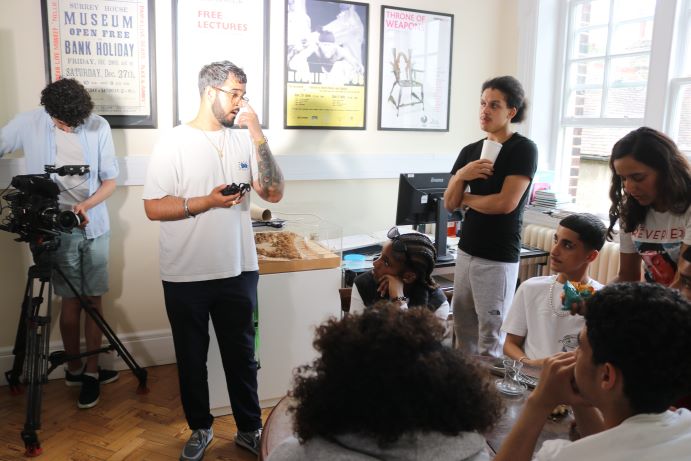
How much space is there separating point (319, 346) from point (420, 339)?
0.15 metres

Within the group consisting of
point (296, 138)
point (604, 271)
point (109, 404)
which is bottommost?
point (109, 404)

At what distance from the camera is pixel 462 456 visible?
31.3 inches

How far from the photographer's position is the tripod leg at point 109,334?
106 inches

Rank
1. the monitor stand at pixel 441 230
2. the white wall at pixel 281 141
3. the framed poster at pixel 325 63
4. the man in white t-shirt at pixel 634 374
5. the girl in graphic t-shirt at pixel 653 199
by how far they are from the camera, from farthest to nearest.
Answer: the framed poster at pixel 325 63 < the monitor stand at pixel 441 230 < the white wall at pixel 281 141 < the girl in graphic t-shirt at pixel 653 199 < the man in white t-shirt at pixel 634 374

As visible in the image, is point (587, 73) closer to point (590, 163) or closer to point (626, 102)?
point (626, 102)

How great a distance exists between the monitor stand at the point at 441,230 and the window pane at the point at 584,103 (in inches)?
55.6

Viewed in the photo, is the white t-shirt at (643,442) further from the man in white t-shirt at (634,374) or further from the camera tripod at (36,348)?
the camera tripod at (36,348)

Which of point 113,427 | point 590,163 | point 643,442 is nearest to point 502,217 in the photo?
point 643,442

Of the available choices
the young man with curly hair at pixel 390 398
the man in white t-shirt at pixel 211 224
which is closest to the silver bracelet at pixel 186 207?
the man in white t-shirt at pixel 211 224

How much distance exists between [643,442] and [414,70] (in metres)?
3.16

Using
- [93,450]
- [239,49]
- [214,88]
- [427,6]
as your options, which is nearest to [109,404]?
[93,450]

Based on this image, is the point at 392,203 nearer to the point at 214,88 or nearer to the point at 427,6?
the point at 427,6

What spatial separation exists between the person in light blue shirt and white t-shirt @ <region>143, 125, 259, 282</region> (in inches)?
26.3

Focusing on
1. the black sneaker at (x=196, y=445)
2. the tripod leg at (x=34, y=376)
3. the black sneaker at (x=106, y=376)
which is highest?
the tripod leg at (x=34, y=376)
